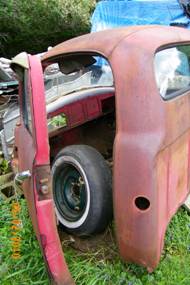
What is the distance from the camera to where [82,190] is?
2.92 m

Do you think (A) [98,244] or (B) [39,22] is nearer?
(A) [98,244]

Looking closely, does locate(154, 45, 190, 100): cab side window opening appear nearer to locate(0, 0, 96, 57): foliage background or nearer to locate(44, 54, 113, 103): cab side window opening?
locate(44, 54, 113, 103): cab side window opening

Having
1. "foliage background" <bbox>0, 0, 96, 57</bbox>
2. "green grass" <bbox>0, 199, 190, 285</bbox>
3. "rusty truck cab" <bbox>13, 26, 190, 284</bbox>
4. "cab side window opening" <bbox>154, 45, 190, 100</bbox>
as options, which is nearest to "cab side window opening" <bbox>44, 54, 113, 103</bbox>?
"cab side window opening" <bbox>154, 45, 190, 100</bbox>

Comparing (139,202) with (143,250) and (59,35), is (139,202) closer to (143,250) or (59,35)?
(143,250)

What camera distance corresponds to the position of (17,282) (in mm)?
2770

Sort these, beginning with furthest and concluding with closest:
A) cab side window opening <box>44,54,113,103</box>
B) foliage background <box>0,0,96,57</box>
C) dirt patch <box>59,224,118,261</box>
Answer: foliage background <box>0,0,96,57</box> → cab side window opening <box>44,54,113,103</box> → dirt patch <box>59,224,118,261</box>

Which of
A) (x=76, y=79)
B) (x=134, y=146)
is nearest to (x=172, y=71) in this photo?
(x=134, y=146)

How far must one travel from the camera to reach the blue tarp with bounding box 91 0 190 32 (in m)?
8.45

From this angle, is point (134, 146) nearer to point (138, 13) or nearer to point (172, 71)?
point (172, 71)

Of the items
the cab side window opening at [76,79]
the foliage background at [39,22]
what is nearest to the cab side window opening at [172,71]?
the cab side window opening at [76,79]

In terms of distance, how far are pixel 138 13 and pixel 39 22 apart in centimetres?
263

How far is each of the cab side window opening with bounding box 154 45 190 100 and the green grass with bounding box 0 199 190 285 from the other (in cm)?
122

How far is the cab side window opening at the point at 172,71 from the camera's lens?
8.66ft

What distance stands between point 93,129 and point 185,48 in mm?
1263
